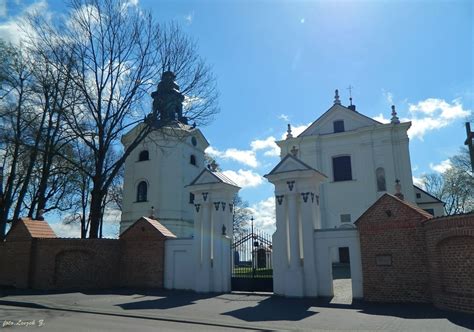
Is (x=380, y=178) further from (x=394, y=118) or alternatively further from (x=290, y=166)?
(x=290, y=166)

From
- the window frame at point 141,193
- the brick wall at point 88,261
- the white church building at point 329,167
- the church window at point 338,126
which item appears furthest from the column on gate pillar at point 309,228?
the window frame at point 141,193

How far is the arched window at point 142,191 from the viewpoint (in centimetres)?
3153

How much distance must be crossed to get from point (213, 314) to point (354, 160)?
2080 centimetres

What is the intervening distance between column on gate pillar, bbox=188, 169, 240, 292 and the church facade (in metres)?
13.3

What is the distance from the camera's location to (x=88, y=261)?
17.3 meters

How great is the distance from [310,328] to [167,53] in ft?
48.7

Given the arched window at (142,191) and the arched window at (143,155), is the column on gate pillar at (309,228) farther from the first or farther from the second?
the arched window at (143,155)

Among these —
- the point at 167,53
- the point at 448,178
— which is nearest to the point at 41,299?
the point at 167,53

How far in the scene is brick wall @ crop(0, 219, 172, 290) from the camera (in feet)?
55.9

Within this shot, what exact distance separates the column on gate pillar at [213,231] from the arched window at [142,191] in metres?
15.7

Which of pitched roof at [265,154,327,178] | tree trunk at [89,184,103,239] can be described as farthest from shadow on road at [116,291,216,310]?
pitched roof at [265,154,327,178]

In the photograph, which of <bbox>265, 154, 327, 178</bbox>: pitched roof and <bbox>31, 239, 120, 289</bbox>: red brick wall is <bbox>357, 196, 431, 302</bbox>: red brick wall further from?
<bbox>31, 239, 120, 289</bbox>: red brick wall

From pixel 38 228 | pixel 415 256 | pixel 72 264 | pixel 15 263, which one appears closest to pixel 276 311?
pixel 415 256

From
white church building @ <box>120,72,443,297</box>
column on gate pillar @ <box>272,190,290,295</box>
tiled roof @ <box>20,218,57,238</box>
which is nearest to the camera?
white church building @ <box>120,72,443,297</box>
